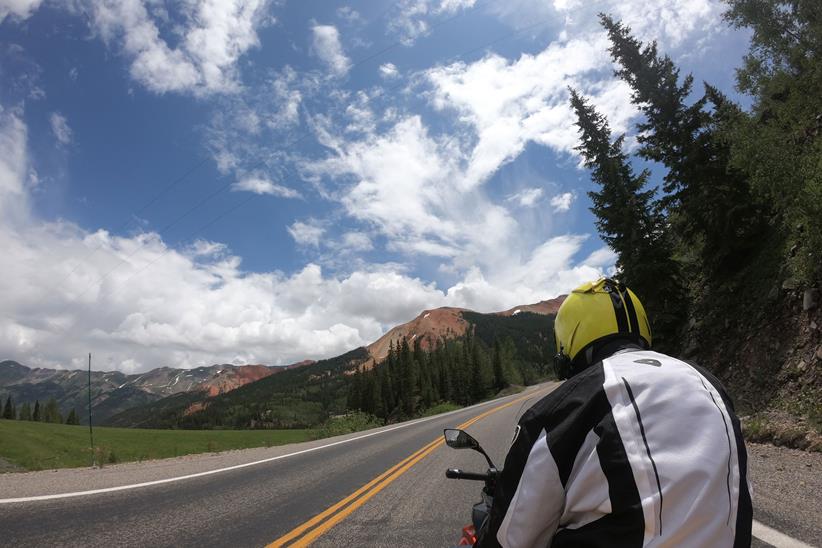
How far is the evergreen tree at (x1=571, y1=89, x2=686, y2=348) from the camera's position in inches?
737

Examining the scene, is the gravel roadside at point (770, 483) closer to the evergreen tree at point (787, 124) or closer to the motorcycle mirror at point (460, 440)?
the motorcycle mirror at point (460, 440)

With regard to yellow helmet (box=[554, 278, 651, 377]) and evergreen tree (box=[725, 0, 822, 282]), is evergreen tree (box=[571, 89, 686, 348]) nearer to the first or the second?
evergreen tree (box=[725, 0, 822, 282])

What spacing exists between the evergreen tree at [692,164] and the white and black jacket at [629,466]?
667 inches

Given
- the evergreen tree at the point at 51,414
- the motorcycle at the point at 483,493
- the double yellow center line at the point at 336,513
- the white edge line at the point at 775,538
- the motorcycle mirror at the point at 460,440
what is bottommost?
the white edge line at the point at 775,538

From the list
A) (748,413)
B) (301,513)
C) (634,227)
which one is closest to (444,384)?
(634,227)

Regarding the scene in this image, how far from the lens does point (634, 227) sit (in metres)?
19.2

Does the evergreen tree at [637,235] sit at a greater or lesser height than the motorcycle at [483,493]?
greater

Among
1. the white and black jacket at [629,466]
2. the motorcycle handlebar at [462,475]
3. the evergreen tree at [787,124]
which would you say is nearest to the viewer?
the white and black jacket at [629,466]

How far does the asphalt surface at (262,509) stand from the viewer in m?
4.52

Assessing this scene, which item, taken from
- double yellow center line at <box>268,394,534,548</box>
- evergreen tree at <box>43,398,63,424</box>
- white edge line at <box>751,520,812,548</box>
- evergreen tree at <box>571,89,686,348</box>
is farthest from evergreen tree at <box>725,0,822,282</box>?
evergreen tree at <box>43,398,63,424</box>

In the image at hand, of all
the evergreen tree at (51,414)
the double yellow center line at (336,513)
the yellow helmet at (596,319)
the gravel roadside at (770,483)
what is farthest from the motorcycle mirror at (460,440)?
the evergreen tree at (51,414)

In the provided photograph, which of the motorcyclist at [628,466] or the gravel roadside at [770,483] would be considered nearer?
the motorcyclist at [628,466]

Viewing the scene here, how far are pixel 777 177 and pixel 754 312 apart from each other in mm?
5188

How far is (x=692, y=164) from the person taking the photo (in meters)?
16.8
